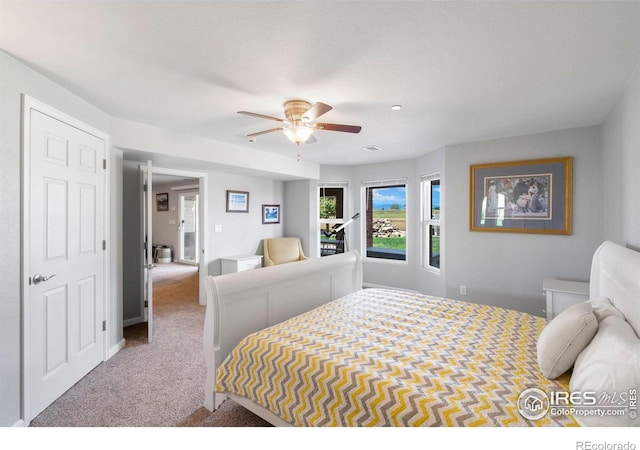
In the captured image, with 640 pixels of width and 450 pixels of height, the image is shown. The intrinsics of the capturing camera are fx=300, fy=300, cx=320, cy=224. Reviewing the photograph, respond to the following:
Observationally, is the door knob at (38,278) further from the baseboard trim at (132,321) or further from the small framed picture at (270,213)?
the small framed picture at (270,213)

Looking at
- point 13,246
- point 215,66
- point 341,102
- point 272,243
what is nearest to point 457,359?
point 341,102

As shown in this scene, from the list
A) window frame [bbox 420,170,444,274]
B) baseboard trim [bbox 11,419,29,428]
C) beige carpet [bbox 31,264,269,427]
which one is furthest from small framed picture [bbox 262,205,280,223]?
baseboard trim [bbox 11,419,29,428]

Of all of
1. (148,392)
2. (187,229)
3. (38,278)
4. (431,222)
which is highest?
(431,222)

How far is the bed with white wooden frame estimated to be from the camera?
5.18 ft

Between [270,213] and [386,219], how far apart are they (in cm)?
212

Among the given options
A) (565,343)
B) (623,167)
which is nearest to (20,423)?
(565,343)

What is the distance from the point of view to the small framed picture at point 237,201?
4.79 metres

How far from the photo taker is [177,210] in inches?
317

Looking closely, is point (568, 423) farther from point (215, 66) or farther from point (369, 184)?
point (369, 184)

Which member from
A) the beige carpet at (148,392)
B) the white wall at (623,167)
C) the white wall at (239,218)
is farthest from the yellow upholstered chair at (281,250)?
the white wall at (623,167)

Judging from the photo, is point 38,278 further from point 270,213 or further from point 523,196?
point 523,196

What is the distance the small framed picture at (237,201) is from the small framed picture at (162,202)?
14.4 feet

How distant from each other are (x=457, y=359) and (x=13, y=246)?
2644mm

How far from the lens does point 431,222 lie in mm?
4652
